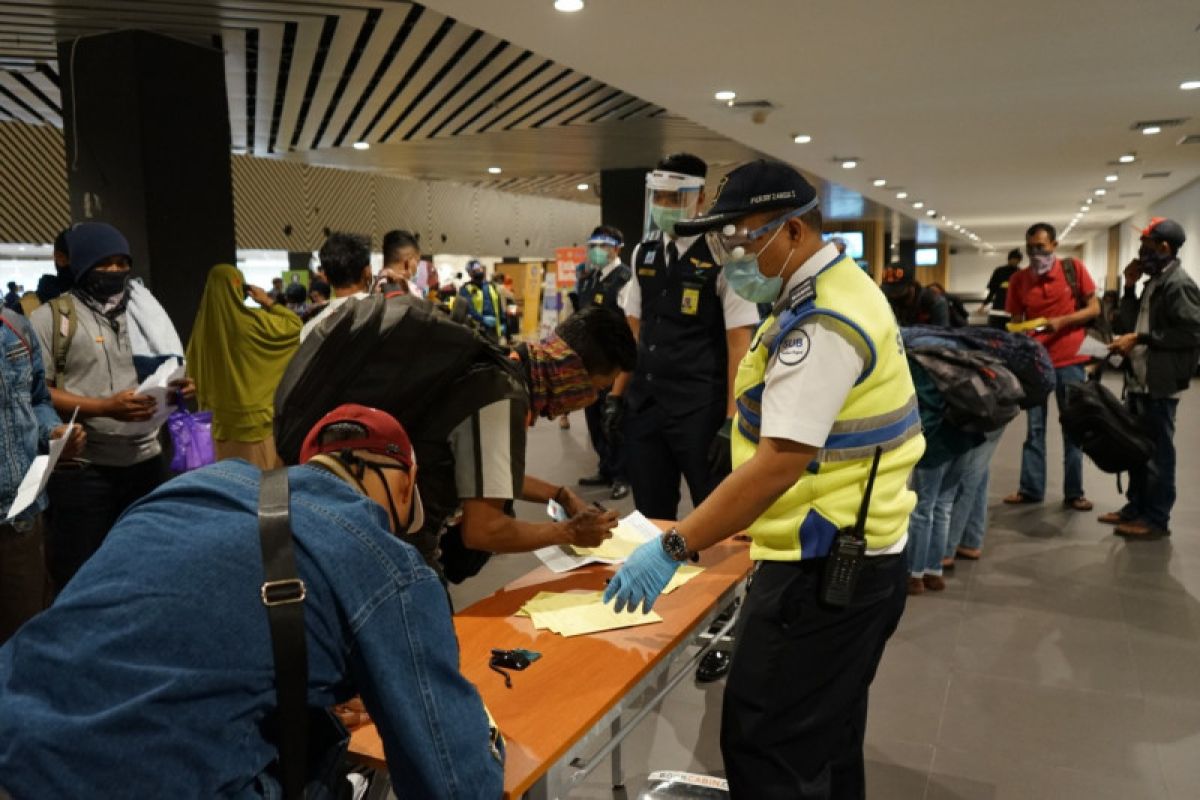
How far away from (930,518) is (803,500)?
8.81ft

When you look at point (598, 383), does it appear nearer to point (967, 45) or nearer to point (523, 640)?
point (523, 640)

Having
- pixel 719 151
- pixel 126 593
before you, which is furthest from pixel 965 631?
pixel 719 151

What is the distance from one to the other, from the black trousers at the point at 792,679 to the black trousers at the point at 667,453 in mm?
1486

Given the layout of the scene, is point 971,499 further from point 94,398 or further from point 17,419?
point 17,419

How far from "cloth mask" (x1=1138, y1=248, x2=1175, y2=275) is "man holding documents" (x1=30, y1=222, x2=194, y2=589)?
16.0 ft

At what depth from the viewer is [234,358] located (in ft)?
13.0

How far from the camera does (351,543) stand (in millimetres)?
1031

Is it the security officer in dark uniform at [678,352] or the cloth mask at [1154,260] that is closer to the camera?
the security officer in dark uniform at [678,352]

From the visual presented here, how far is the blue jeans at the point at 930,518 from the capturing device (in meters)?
4.05

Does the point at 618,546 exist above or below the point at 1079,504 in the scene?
above

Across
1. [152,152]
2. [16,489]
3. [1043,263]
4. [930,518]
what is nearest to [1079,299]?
[1043,263]

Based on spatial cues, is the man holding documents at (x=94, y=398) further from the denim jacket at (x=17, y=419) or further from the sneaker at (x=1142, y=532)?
the sneaker at (x=1142, y=532)

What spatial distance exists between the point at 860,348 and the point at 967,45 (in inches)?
168

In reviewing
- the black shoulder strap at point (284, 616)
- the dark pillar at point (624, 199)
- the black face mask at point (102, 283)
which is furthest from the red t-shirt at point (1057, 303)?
the dark pillar at point (624, 199)
